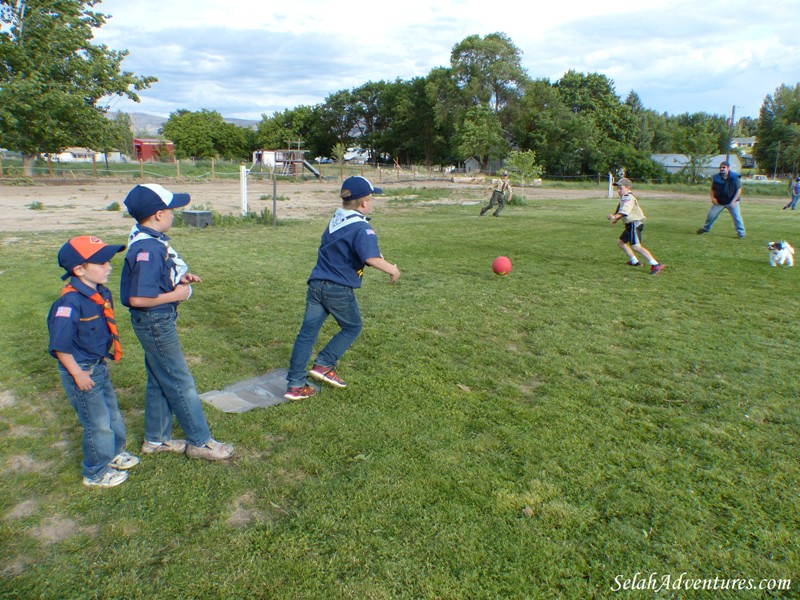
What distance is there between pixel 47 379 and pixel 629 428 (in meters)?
5.02

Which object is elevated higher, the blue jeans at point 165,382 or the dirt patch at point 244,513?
the blue jeans at point 165,382

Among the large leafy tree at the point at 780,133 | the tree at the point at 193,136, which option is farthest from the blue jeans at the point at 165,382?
the large leafy tree at the point at 780,133

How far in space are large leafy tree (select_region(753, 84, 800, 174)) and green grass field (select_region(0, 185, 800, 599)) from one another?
89870 mm

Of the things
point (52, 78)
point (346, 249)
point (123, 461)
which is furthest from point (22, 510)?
point (52, 78)

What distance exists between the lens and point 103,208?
21.3 metres

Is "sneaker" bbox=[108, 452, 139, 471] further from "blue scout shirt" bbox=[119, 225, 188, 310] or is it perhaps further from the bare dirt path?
the bare dirt path

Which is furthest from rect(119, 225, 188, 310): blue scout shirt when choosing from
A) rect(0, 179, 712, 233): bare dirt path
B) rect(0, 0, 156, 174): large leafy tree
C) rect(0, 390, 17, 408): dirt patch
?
rect(0, 0, 156, 174): large leafy tree

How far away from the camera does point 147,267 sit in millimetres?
3293

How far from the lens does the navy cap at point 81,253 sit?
126 inches

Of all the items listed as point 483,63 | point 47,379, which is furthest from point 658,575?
point 483,63

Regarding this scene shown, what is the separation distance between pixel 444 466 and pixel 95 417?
220 centimetres

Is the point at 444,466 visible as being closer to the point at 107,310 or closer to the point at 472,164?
the point at 107,310

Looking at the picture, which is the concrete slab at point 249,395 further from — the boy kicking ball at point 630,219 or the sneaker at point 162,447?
the boy kicking ball at point 630,219

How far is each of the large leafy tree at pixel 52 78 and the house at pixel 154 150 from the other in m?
40.8
